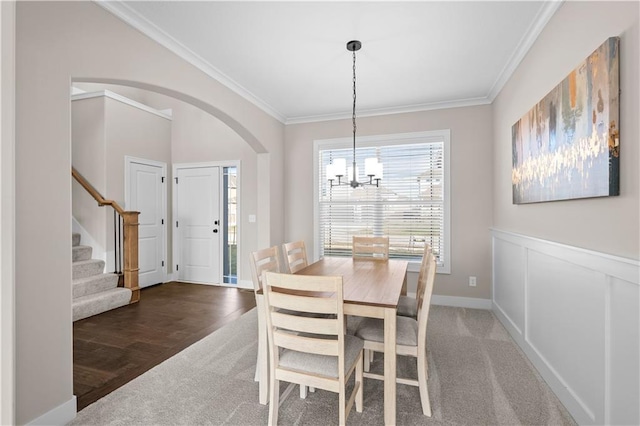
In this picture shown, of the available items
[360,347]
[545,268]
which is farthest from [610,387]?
[360,347]

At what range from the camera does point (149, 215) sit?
17.4 ft

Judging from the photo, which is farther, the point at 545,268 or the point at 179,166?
the point at 179,166

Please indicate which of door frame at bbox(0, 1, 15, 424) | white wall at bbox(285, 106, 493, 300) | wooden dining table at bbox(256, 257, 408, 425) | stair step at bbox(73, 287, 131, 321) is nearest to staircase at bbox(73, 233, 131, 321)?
stair step at bbox(73, 287, 131, 321)

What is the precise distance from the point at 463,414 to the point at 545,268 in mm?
1223

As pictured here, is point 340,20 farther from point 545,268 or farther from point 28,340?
point 28,340

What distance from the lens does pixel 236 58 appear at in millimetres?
2965

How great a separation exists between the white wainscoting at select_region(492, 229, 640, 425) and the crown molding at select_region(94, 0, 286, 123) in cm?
335

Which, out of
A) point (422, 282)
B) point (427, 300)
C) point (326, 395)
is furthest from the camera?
point (422, 282)

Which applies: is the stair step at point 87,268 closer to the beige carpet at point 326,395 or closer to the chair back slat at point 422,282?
the beige carpet at point 326,395

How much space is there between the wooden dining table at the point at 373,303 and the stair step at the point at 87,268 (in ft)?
10.7

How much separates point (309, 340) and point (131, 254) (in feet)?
12.8

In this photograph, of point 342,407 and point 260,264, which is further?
point 260,264

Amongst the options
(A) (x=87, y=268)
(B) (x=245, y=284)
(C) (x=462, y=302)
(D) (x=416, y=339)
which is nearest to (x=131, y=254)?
(A) (x=87, y=268)

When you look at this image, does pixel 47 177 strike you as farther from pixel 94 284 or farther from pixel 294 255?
pixel 94 284
